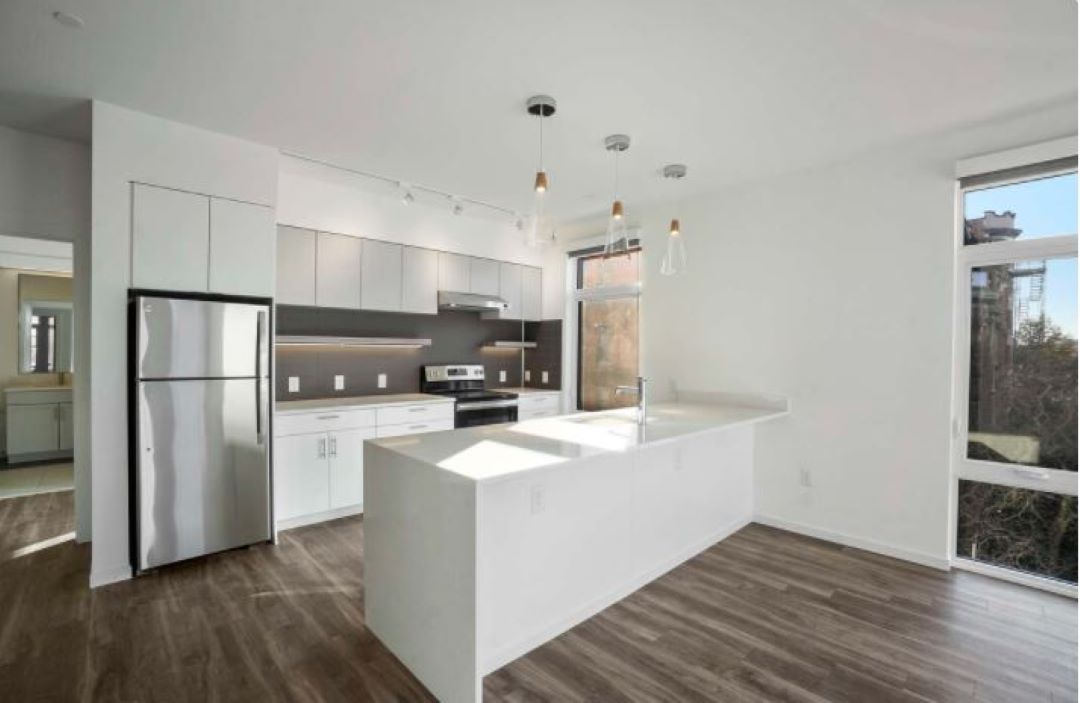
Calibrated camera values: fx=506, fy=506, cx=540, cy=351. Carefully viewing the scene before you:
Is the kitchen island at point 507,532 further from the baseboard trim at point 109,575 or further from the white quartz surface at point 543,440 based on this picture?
the baseboard trim at point 109,575

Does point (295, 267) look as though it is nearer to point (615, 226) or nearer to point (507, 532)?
point (615, 226)

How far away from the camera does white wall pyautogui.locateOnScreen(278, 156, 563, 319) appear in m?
4.02

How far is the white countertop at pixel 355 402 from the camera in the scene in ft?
12.8

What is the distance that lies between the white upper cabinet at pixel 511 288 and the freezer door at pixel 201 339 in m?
2.55

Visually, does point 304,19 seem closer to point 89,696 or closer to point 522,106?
point 522,106

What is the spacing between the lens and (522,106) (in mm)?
2836

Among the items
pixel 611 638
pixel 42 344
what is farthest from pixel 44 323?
pixel 611 638

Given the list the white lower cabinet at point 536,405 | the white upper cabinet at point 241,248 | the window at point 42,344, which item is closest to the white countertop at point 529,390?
the white lower cabinet at point 536,405

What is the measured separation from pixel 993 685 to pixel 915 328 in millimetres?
2020

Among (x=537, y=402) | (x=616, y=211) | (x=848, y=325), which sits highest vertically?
(x=616, y=211)

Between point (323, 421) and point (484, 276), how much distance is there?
2226 millimetres

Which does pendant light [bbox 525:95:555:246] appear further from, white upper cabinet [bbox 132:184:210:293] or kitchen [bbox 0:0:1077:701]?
white upper cabinet [bbox 132:184:210:293]

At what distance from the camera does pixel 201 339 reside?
3.18 metres

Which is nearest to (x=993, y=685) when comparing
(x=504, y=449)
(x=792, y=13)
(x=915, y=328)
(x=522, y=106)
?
(x=915, y=328)
